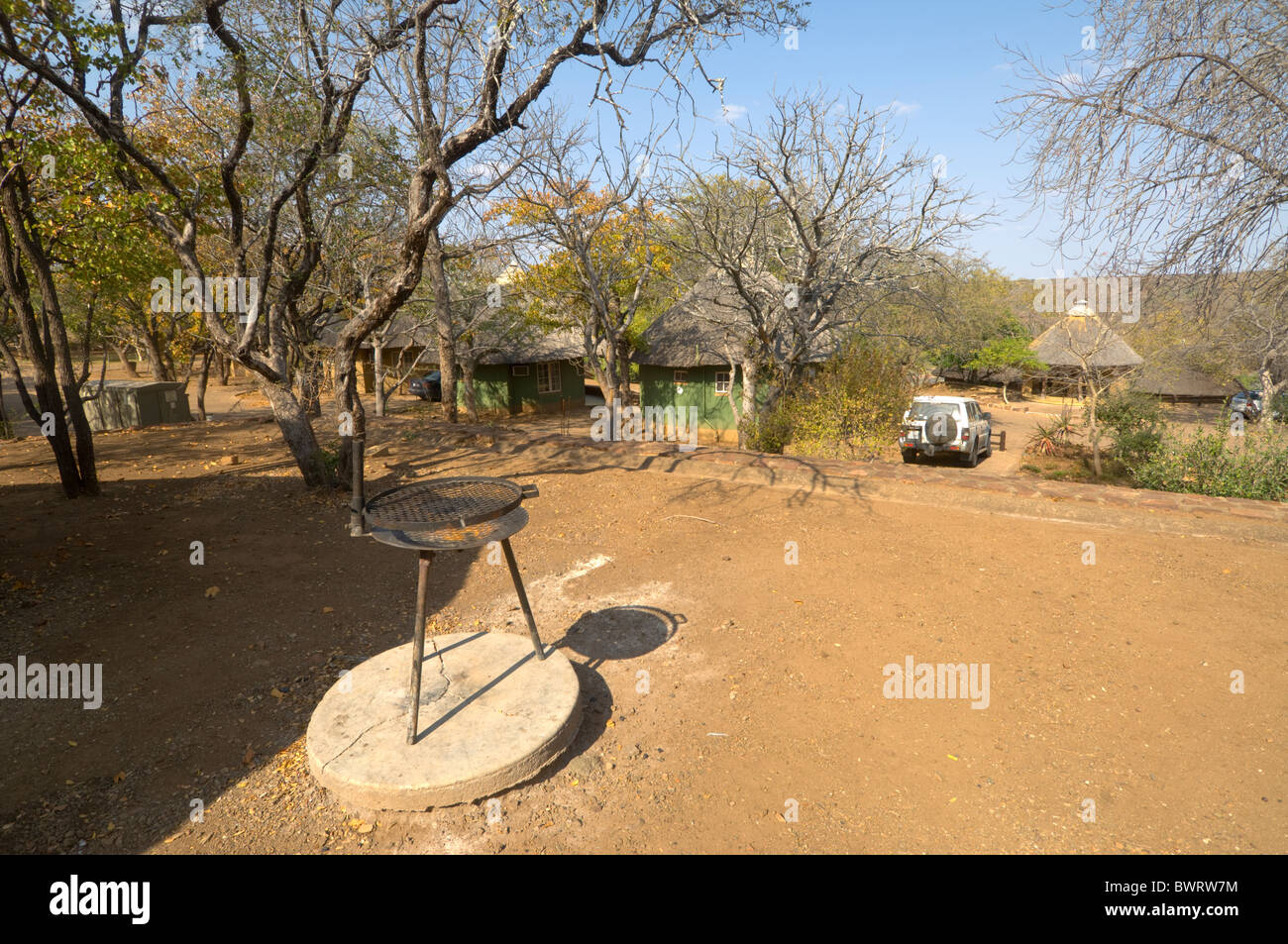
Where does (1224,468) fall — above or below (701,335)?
below

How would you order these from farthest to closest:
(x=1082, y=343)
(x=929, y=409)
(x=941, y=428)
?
1. (x=1082, y=343)
2. (x=929, y=409)
3. (x=941, y=428)

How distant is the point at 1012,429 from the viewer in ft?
80.2

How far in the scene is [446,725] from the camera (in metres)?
3.75

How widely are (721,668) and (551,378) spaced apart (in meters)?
22.8

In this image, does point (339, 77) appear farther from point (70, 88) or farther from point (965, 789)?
point (965, 789)

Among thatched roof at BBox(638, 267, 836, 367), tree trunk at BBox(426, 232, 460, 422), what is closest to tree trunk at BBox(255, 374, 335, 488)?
tree trunk at BBox(426, 232, 460, 422)

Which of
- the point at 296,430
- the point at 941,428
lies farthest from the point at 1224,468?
the point at 296,430

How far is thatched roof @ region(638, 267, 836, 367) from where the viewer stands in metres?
16.1

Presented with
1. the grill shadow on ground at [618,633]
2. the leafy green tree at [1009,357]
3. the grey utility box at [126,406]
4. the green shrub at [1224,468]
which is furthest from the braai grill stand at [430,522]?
the leafy green tree at [1009,357]

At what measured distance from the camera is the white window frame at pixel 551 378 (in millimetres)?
25688

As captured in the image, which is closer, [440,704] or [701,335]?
[440,704]

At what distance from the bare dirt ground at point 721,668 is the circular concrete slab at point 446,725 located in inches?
7.5

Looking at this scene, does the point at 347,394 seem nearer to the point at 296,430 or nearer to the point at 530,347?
the point at 296,430
